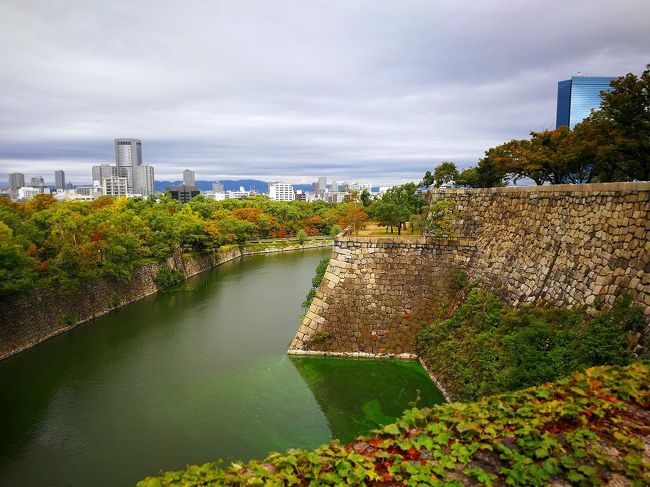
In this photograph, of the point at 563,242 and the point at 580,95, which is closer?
the point at 563,242

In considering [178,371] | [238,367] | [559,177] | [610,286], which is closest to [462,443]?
[610,286]

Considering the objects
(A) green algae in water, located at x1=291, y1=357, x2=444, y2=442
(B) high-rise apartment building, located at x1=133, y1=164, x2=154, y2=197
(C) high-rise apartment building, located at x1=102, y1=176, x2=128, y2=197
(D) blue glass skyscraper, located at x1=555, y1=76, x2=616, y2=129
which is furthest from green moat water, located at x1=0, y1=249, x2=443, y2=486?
(B) high-rise apartment building, located at x1=133, y1=164, x2=154, y2=197

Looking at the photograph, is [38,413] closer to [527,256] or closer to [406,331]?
[406,331]

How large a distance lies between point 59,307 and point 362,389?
50.4 feet

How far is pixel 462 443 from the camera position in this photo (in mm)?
4566

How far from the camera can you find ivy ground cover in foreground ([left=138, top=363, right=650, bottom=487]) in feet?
13.2

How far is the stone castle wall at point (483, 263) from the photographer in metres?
8.91

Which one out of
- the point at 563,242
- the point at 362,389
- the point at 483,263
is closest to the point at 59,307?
the point at 362,389

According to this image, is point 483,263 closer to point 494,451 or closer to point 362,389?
point 362,389

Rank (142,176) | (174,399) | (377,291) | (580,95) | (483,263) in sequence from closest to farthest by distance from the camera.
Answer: (174,399)
(483,263)
(377,291)
(580,95)
(142,176)

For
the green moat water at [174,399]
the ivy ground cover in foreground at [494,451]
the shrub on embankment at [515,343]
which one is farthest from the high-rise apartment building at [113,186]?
the ivy ground cover in foreground at [494,451]

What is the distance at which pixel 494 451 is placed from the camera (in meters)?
Result: 4.43

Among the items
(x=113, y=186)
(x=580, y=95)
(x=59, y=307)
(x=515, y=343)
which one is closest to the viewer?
(x=515, y=343)

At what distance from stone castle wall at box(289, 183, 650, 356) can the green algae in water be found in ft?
2.16
